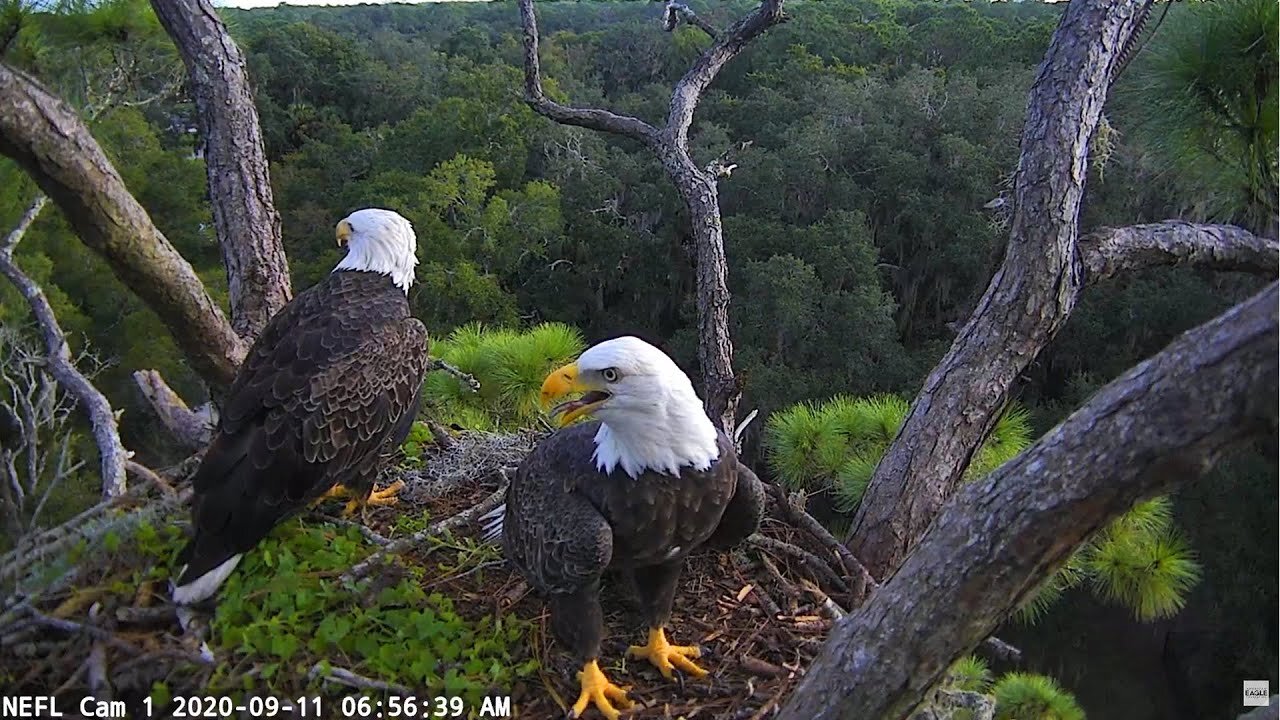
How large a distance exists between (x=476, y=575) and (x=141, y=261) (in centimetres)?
166

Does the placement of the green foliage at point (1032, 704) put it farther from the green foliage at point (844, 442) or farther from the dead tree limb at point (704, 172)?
the dead tree limb at point (704, 172)

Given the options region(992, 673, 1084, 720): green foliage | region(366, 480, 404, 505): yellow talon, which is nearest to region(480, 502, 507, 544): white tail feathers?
region(366, 480, 404, 505): yellow talon

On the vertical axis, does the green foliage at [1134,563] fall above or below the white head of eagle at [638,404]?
below

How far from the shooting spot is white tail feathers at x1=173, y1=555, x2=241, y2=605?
9.52 feet

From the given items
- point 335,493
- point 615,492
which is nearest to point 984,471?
point 615,492

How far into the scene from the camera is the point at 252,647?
2.75m

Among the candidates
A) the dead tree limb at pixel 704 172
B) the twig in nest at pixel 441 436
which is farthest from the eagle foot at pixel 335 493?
the dead tree limb at pixel 704 172

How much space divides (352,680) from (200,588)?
687 millimetres

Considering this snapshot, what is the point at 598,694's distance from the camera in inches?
104

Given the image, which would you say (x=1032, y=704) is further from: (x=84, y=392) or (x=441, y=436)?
(x=84, y=392)

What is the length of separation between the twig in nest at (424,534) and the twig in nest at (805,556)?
1023 mm

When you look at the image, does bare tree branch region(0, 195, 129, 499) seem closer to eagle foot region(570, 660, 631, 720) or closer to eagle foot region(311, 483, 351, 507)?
eagle foot region(311, 483, 351, 507)

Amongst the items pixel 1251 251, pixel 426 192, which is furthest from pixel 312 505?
pixel 426 192

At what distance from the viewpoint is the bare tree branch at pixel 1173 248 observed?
10.2 feet
